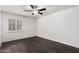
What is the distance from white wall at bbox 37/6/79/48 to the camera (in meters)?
2.78

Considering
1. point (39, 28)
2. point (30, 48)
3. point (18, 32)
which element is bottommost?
point (30, 48)

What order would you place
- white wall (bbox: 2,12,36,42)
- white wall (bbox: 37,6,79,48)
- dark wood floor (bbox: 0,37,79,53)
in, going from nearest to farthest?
dark wood floor (bbox: 0,37,79,53) → white wall (bbox: 2,12,36,42) → white wall (bbox: 37,6,79,48)

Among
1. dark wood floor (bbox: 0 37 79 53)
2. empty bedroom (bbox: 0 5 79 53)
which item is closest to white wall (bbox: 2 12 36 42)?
empty bedroom (bbox: 0 5 79 53)

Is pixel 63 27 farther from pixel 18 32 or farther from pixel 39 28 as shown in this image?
pixel 18 32

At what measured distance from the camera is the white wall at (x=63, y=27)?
9.12 feet

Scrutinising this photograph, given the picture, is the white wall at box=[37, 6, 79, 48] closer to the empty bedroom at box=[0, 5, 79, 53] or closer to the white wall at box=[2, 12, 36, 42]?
the empty bedroom at box=[0, 5, 79, 53]

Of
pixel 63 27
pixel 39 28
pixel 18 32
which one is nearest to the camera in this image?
pixel 18 32

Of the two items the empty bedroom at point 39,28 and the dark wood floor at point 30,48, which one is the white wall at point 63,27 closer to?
the empty bedroom at point 39,28

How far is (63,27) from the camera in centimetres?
329

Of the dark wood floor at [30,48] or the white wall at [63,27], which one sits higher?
the white wall at [63,27]

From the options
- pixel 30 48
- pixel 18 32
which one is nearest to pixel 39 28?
pixel 18 32

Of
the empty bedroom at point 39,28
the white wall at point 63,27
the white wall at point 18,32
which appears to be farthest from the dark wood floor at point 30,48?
the white wall at point 63,27
